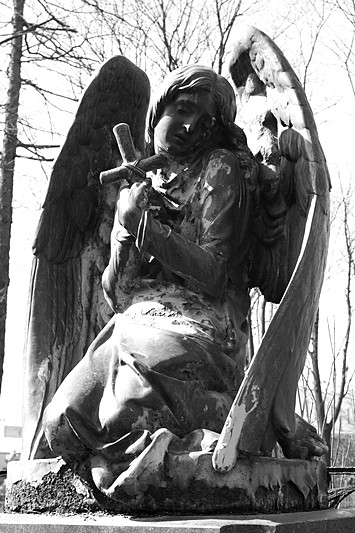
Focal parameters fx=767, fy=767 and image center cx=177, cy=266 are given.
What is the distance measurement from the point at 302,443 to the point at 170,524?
778 millimetres

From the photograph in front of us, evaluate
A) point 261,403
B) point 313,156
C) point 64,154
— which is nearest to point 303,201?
point 313,156

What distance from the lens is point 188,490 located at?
2.37 meters

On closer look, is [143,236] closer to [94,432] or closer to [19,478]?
[94,432]

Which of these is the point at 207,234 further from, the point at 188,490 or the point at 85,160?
the point at 188,490

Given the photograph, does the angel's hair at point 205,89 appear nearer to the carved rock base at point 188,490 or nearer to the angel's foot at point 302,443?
the angel's foot at point 302,443

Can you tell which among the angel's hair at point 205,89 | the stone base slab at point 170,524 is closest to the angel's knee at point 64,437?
the stone base slab at point 170,524

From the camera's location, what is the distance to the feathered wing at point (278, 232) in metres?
Result: 2.56

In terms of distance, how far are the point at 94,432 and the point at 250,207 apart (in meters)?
1.15

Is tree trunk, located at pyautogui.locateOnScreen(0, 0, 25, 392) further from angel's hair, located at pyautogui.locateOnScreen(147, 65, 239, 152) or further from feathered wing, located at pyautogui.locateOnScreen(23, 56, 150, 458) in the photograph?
angel's hair, located at pyautogui.locateOnScreen(147, 65, 239, 152)

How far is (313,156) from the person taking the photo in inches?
117

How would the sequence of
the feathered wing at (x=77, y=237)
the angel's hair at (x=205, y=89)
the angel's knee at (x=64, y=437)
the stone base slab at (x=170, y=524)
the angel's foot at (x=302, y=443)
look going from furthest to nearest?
the feathered wing at (x=77, y=237) → the angel's hair at (x=205, y=89) → the angel's foot at (x=302, y=443) → the angel's knee at (x=64, y=437) → the stone base slab at (x=170, y=524)

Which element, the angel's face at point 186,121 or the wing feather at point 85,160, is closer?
the angel's face at point 186,121

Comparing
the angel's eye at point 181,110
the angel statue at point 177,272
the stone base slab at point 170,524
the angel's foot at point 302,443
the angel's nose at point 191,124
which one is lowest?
the stone base slab at point 170,524

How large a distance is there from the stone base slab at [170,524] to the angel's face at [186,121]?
1506 millimetres
